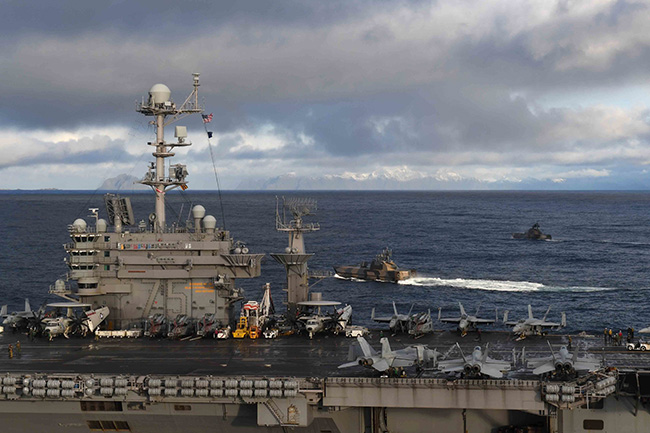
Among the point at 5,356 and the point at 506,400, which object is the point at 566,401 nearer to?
the point at 506,400

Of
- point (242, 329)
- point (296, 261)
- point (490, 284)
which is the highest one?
point (296, 261)

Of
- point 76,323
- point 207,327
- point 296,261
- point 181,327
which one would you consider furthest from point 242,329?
point 76,323

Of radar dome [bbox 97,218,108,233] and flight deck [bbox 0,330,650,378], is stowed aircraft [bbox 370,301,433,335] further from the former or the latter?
radar dome [bbox 97,218,108,233]

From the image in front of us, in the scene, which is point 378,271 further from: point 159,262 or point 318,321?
point 159,262

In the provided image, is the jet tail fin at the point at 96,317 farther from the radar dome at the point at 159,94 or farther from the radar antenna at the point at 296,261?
the radar dome at the point at 159,94

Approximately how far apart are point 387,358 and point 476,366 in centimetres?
390

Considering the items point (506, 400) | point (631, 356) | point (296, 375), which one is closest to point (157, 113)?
point (296, 375)

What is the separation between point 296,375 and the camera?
29.5 meters

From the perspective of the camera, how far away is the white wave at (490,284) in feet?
254

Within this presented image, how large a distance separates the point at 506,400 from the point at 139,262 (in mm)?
21146

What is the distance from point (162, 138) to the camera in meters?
38.4

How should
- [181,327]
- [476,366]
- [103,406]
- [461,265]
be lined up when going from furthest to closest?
[461,265] < [181,327] < [103,406] < [476,366]

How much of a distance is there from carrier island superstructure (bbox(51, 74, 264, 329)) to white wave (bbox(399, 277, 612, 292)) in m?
47.0

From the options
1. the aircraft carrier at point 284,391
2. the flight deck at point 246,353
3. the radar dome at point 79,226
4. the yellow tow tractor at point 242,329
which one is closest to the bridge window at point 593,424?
the aircraft carrier at point 284,391
